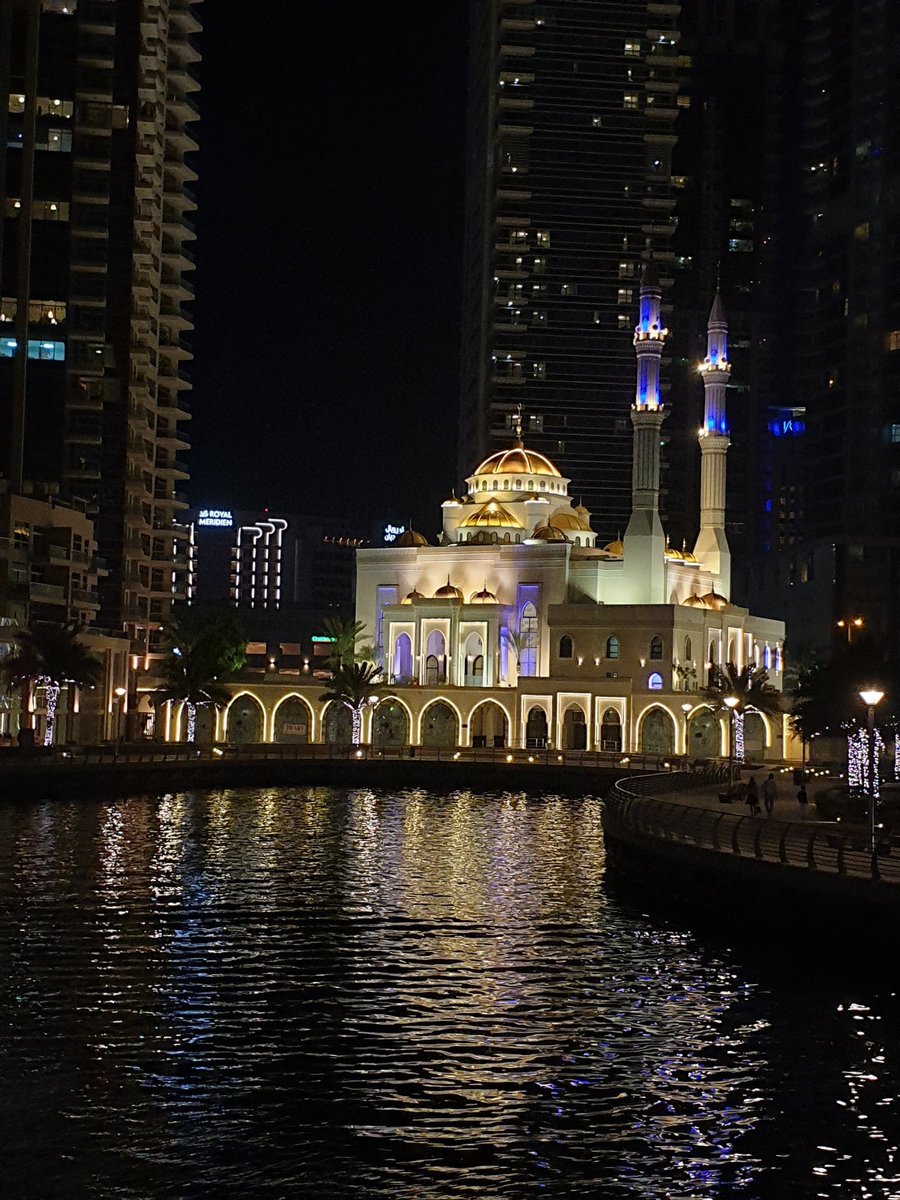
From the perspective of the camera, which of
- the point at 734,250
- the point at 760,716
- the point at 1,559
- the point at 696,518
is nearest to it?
the point at 1,559

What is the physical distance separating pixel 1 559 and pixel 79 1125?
61.3m

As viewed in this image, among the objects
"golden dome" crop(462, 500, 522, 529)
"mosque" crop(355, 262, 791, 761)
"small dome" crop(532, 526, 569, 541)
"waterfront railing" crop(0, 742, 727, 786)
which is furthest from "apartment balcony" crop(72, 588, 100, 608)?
"small dome" crop(532, 526, 569, 541)

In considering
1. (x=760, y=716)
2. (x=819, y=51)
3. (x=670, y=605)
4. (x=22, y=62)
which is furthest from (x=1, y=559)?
(x=819, y=51)

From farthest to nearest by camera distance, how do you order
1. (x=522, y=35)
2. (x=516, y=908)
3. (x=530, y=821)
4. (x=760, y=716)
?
1. (x=522, y=35)
2. (x=760, y=716)
3. (x=530, y=821)
4. (x=516, y=908)

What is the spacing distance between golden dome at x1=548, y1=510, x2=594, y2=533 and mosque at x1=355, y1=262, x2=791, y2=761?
15 cm

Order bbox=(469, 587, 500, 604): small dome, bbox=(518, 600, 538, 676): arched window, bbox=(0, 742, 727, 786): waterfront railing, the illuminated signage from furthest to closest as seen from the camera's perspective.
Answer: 1. the illuminated signage
2. bbox=(469, 587, 500, 604): small dome
3. bbox=(518, 600, 538, 676): arched window
4. bbox=(0, 742, 727, 786): waterfront railing

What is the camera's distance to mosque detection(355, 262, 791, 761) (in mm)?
98875

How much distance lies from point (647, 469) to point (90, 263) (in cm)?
3520

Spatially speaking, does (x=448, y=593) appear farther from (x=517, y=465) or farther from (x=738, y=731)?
(x=738, y=731)

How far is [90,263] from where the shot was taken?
96625 millimetres

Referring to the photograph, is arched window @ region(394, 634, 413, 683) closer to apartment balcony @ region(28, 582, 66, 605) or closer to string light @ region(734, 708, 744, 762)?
string light @ region(734, 708, 744, 762)

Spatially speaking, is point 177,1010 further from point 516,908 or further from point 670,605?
point 670,605

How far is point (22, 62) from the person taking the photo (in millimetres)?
93312

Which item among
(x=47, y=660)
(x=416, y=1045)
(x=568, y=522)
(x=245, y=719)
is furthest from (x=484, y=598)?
(x=416, y=1045)
